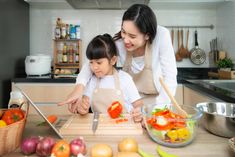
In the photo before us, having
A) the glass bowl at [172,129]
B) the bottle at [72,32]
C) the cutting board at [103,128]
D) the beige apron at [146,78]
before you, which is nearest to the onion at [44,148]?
the cutting board at [103,128]

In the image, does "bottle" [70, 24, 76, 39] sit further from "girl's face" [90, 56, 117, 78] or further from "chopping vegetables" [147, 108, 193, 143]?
"chopping vegetables" [147, 108, 193, 143]

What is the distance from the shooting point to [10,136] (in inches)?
25.3

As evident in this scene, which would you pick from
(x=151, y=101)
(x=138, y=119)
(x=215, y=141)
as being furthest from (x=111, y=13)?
(x=215, y=141)

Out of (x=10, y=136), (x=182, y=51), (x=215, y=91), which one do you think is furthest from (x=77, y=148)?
(x=182, y=51)

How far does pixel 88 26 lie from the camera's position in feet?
8.66

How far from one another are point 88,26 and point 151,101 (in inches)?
58.6

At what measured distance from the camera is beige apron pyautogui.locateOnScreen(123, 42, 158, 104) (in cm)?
131

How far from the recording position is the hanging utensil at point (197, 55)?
2.58m

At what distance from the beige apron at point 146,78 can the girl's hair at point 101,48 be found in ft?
0.46

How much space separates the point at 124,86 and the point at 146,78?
0.47ft

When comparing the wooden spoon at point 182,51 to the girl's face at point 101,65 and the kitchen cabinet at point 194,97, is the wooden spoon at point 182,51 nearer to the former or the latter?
A: the kitchen cabinet at point 194,97

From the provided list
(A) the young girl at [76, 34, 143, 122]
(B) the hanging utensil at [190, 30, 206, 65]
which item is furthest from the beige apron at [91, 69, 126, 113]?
(B) the hanging utensil at [190, 30, 206, 65]

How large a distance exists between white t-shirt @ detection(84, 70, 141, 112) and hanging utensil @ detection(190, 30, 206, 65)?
1.47 m

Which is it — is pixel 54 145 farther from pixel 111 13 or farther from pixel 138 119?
pixel 111 13
